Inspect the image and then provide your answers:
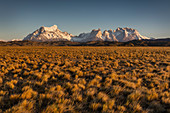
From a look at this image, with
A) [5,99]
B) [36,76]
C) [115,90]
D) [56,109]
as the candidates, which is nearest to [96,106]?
[56,109]

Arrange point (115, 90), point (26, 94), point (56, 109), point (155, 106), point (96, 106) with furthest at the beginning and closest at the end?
1. point (115, 90)
2. point (26, 94)
3. point (155, 106)
4. point (96, 106)
5. point (56, 109)

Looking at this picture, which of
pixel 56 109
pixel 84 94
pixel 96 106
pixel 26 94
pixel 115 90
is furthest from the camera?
pixel 115 90

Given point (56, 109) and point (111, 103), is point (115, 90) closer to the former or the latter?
point (111, 103)

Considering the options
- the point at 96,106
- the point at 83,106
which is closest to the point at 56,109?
the point at 83,106

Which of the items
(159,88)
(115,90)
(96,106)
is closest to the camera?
(96,106)

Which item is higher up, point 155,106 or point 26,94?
point 26,94

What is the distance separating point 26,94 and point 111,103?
3.26 meters

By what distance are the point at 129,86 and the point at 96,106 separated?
270 cm

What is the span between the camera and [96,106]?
3.30 m

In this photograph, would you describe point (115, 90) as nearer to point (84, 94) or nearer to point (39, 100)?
point (84, 94)

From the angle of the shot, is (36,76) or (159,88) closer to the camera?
(159,88)

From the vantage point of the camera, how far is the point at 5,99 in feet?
11.4

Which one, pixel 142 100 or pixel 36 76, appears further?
pixel 36 76

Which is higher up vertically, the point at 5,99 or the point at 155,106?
Answer: the point at 5,99
